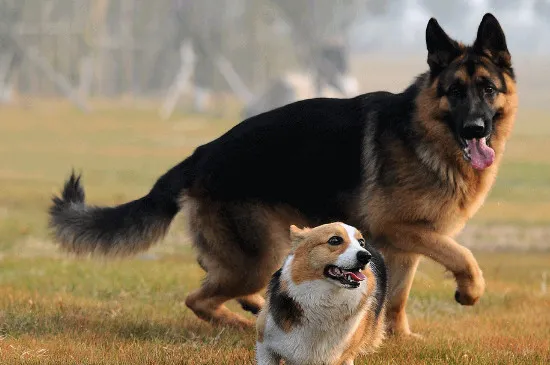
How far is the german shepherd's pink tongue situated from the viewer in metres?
7.21

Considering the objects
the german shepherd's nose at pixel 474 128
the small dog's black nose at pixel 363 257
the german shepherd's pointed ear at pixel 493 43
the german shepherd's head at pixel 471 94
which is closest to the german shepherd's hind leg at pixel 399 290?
the german shepherd's head at pixel 471 94

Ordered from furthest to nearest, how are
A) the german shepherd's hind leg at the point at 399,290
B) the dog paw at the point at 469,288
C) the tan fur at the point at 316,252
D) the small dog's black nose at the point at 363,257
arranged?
the german shepherd's hind leg at the point at 399,290 → the dog paw at the point at 469,288 → the tan fur at the point at 316,252 → the small dog's black nose at the point at 363,257

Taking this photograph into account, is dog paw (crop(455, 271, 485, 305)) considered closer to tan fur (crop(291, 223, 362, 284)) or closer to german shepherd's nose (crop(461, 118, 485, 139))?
german shepherd's nose (crop(461, 118, 485, 139))

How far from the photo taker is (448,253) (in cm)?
714

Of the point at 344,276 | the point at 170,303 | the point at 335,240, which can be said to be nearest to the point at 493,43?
the point at 335,240

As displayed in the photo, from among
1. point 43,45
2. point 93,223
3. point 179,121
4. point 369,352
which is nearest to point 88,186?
point 93,223

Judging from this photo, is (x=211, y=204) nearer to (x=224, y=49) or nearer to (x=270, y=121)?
(x=270, y=121)

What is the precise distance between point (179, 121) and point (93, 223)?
153ft

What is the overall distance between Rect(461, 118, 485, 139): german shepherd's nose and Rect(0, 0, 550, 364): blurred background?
1.01 m

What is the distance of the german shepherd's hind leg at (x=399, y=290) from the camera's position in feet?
25.7

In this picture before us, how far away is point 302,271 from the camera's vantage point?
5723mm

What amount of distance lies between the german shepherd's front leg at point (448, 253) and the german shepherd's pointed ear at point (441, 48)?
46.8 inches

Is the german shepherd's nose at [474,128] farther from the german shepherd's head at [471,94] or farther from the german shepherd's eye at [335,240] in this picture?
the german shepherd's eye at [335,240]

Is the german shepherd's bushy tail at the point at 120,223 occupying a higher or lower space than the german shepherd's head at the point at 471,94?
lower
